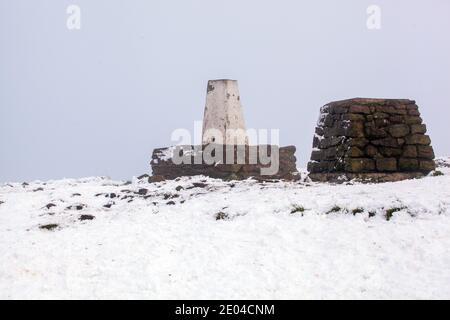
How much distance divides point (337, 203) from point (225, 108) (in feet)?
26.8

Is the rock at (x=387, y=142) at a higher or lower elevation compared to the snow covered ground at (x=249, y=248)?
higher

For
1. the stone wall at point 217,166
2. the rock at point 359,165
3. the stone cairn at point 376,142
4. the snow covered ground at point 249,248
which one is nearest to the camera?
the snow covered ground at point 249,248

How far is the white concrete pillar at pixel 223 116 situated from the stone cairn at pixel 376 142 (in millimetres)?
3608

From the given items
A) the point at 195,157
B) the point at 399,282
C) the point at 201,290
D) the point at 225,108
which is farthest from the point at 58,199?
the point at 399,282

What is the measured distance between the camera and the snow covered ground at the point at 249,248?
588 centimetres

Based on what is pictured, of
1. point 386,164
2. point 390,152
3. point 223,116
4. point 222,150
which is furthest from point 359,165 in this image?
point 223,116

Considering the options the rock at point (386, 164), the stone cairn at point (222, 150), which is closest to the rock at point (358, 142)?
the rock at point (386, 164)

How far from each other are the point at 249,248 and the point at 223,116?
9410 mm

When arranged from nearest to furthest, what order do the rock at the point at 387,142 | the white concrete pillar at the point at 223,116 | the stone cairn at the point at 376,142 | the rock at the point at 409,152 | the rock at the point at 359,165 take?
the rock at the point at 359,165, the stone cairn at the point at 376,142, the rock at the point at 387,142, the rock at the point at 409,152, the white concrete pillar at the point at 223,116

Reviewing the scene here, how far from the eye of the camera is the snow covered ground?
5.88 m

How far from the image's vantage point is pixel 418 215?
775cm

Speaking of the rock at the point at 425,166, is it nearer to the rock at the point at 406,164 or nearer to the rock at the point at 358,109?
the rock at the point at 406,164

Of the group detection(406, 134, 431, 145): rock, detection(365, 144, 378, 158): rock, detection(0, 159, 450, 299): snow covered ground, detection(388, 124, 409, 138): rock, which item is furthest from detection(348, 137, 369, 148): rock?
detection(0, 159, 450, 299): snow covered ground
